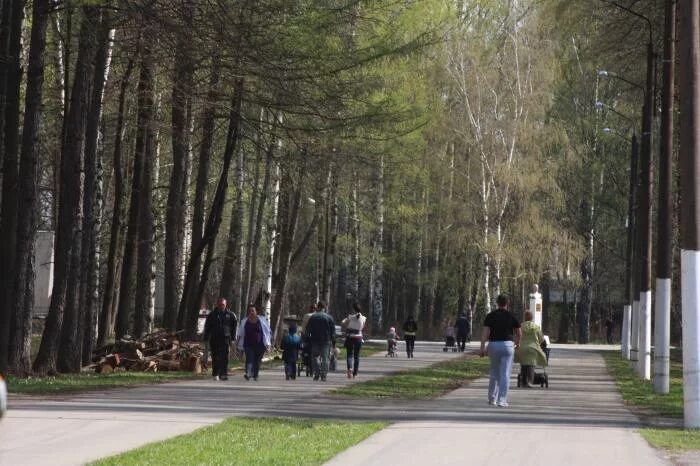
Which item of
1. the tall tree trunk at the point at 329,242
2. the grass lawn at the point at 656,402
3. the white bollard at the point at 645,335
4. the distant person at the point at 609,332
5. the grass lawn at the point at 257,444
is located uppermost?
the tall tree trunk at the point at 329,242

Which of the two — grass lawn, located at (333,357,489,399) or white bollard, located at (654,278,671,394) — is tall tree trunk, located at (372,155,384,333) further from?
white bollard, located at (654,278,671,394)

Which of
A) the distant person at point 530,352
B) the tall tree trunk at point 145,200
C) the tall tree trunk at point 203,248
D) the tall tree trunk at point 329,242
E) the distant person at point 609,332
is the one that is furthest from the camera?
the distant person at point 609,332

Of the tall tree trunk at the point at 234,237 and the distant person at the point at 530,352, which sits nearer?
the distant person at the point at 530,352

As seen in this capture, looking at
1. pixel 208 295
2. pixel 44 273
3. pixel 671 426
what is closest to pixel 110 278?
pixel 44 273

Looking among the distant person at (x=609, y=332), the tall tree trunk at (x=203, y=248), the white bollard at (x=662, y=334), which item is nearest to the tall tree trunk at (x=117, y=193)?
the tall tree trunk at (x=203, y=248)

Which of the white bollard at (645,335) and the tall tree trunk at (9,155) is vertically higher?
the tall tree trunk at (9,155)

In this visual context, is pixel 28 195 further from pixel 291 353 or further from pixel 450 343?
pixel 450 343

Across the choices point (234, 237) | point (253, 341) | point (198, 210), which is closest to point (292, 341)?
point (253, 341)

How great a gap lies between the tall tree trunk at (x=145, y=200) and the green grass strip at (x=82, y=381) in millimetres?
5264

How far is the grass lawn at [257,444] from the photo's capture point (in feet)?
41.9

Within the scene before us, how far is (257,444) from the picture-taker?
14.5 m

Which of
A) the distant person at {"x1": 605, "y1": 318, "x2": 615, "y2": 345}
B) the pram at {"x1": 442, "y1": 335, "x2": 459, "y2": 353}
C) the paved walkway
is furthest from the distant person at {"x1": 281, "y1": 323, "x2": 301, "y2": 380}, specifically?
the distant person at {"x1": 605, "y1": 318, "x2": 615, "y2": 345}

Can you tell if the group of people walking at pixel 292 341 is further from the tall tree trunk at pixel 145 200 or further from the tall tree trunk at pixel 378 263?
the tall tree trunk at pixel 378 263

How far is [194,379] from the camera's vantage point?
28625mm
